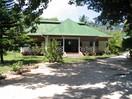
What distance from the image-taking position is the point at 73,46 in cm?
4216

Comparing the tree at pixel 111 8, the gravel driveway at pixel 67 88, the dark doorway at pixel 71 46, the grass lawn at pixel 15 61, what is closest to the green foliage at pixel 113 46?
the dark doorway at pixel 71 46

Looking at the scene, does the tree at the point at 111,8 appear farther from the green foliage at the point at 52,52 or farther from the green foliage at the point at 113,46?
the green foliage at the point at 113,46

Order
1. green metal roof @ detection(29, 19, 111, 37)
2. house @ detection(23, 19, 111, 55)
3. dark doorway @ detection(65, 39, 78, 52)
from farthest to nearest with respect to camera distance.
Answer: dark doorway @ detection(65, 39, 78, 52) < house @ detection(23, 19, 111, 55) < green metal roof @ detection(29, 19, 111, 37)

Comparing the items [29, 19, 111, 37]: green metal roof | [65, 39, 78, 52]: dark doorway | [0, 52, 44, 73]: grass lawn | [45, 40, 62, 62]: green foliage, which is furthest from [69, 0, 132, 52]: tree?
[65, 39, 78, 52]: dark doorway

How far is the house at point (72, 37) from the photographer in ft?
124

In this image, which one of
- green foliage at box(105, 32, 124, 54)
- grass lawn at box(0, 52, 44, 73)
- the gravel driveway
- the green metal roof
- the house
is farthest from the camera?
green foliage at box(105, 32, 124, 54)

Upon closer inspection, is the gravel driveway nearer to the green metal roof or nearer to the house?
the house

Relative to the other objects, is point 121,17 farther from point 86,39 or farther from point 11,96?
point 86,39

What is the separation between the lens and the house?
37.8 m

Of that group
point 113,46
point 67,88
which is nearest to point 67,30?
point 113,46

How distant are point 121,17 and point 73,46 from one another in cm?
1878

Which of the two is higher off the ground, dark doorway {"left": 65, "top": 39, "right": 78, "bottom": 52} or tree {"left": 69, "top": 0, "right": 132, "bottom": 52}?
tree {"left": 69, "top": 0, "right": 132, "bottom": 52}

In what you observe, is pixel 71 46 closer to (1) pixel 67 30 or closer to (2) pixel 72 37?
(2) pixel 72 37

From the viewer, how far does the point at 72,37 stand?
3875 centimetres
